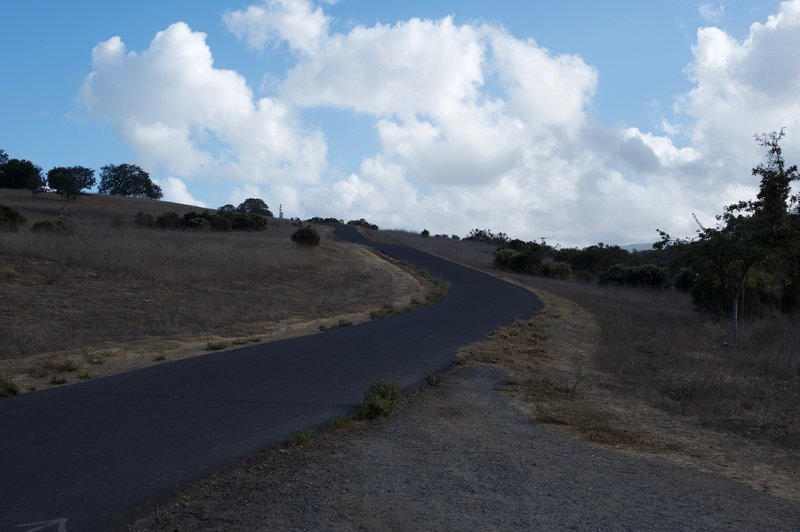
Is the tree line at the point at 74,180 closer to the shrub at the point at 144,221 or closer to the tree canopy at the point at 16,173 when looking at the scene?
the tree canopy at the point at 16,173

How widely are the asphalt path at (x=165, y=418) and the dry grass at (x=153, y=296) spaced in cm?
187

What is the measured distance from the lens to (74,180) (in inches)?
2958

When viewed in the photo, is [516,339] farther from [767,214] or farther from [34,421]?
[34,421]

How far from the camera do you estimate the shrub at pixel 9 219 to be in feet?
115

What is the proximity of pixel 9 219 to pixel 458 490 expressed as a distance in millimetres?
35152

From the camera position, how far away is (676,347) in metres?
20.6

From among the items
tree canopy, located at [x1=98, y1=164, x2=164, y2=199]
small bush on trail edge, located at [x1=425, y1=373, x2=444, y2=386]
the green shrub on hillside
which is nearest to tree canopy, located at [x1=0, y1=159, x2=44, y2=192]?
tree canopy, located at [x1=98, y1=164, x2=164, y2=199]

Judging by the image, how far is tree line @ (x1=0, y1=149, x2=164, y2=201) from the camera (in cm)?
7531

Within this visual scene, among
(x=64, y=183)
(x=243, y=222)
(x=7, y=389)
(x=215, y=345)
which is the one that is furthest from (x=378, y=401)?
(x=64, y=183)

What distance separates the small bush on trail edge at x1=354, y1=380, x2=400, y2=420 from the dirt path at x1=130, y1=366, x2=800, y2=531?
401 mm

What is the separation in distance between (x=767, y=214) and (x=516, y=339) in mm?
8557

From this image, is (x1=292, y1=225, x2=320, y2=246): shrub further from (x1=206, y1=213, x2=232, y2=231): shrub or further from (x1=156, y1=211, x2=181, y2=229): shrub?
(x1=206, y1=213, x2=232, y2=231): shrub

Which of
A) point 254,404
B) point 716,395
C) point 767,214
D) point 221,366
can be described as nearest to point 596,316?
point 767,214

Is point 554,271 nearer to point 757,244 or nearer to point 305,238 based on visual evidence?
point 305,238
